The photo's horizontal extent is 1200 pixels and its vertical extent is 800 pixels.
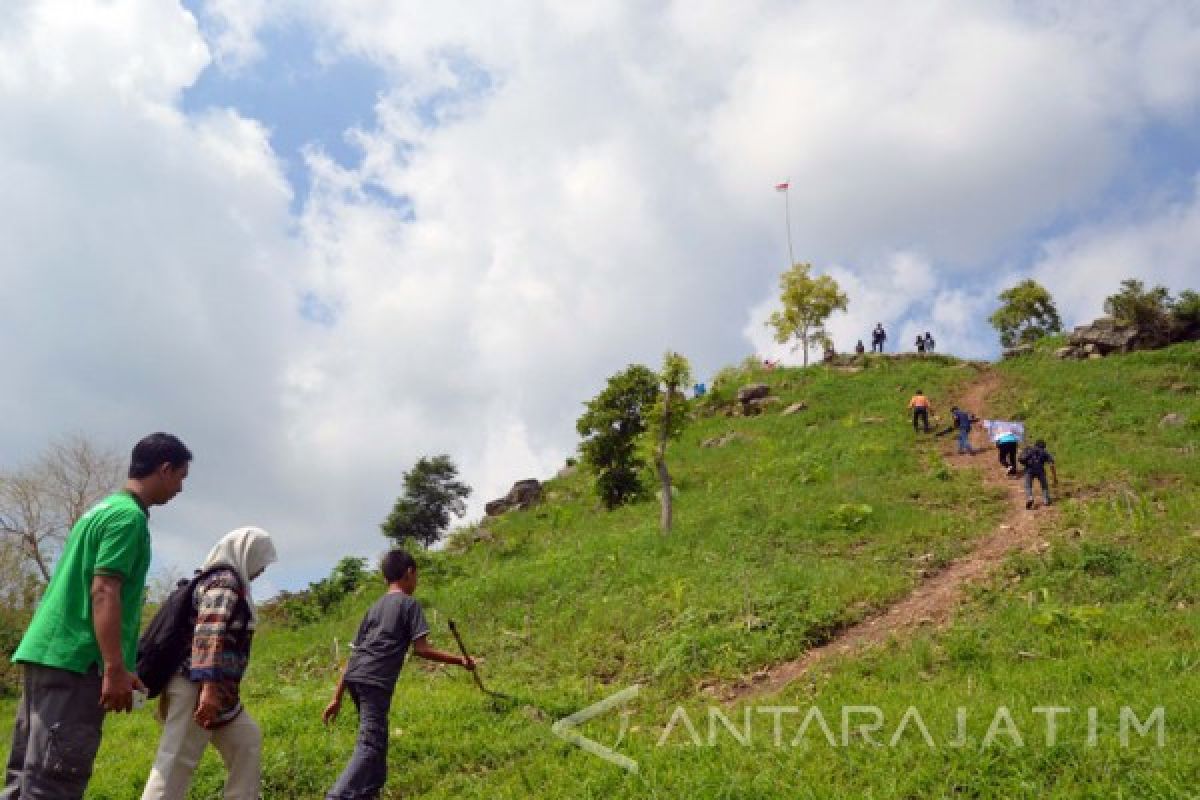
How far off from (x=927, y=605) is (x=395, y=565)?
28.9 feet

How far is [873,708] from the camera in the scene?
765cm

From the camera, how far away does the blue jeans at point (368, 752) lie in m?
5.98

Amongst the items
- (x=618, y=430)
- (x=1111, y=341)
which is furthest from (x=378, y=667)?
(x=1111, y=341)

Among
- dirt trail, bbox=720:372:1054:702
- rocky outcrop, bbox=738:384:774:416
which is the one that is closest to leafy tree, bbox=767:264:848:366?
rocky outcrop, bbox=738:384:774:416

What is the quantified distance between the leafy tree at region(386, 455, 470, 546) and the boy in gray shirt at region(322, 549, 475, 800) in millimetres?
35653

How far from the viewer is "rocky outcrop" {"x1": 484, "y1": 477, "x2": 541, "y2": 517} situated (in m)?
38.2

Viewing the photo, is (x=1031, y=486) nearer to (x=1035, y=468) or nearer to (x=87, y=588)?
(x=1035, y=468)

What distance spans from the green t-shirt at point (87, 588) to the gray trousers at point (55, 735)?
0.33 ft

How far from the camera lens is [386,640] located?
6461 mm

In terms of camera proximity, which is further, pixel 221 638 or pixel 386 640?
pixel 386 640

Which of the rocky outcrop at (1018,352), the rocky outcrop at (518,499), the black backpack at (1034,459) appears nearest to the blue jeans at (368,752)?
the black backpack at (1034,459)

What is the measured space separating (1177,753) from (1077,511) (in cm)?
1244

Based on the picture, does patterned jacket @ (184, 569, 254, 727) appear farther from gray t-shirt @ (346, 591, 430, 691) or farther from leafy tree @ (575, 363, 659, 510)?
leafy tree @ (575, 363, 659, 510)

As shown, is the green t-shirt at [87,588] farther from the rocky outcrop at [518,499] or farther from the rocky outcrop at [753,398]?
the rocky outcrop at [753,398]
